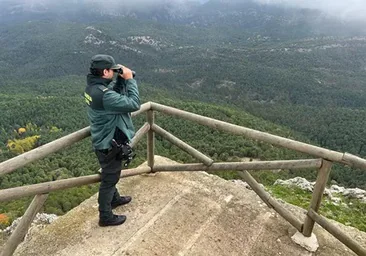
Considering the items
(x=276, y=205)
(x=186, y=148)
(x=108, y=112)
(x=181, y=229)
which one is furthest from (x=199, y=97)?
(x=108, y=112)

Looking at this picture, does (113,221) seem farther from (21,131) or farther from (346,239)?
(21,131)

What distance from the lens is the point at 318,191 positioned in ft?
11.9

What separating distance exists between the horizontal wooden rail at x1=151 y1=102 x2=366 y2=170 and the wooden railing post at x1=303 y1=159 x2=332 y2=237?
0.11 m

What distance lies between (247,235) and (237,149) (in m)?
38.4

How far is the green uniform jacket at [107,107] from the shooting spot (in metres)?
3.41

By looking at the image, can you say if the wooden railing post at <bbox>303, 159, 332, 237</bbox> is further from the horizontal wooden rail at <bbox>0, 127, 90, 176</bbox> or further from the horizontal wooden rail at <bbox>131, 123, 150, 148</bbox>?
the horizontal wooden rail at <bbox>0, 127, 90, 176</bbox>

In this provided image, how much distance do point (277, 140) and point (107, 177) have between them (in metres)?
1.94

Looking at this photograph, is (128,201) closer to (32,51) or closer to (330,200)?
(330,200)


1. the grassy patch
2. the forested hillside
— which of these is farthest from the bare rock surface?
the forested hillside

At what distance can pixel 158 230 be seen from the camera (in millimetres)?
4023

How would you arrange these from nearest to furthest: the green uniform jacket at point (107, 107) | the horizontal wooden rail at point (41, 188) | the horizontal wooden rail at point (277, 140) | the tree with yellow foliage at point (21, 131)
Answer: the horizontal wooden rail at point (41, 188) → the horizontal wooden rail at point (277, 140) → the green uniform jacket at point (107, 107) → the tree with yellow foliage at point (21, 131)

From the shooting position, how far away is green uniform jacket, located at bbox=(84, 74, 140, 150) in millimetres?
3408

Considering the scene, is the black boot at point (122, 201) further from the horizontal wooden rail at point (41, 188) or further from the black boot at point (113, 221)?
the horizontal wooden rail at point (41, 188)

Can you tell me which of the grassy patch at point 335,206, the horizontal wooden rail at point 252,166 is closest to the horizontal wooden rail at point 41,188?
the horizontal wooden rail at point 252,166
